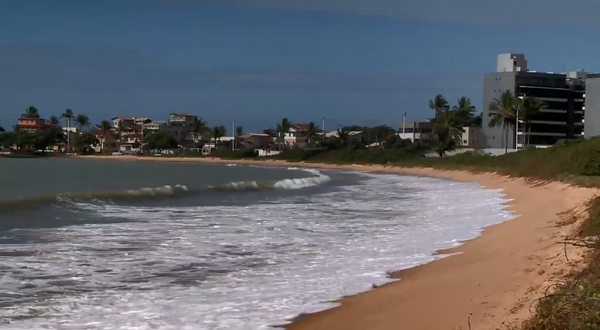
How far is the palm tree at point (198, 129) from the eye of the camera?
426 ft

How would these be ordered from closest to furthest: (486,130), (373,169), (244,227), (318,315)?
(318,315), (244,227), (373,169), (486,130)

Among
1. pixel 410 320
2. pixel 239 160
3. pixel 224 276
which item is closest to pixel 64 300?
pixel 224 276

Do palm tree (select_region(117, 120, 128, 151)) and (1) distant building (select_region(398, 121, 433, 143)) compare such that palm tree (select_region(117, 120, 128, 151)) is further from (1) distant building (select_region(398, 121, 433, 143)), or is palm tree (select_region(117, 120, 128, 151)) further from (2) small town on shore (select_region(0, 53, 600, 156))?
(1) distant building (select_region(398, 121, 433, 143))

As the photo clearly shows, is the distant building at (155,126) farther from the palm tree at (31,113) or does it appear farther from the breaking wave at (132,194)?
the breaking wave at (132,194)

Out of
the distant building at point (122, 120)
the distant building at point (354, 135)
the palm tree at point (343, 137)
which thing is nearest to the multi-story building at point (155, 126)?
the distant building at point (122, 120)

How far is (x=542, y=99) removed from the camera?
258ft

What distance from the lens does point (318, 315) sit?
686 centimetres

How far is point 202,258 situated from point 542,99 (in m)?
75.3

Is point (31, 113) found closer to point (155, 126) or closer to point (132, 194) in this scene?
point (155, 126)

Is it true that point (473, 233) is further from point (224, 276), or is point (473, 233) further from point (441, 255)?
point (224, 276)

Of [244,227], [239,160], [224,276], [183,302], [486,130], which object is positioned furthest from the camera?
[239,160]

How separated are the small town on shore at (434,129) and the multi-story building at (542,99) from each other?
0.39ft

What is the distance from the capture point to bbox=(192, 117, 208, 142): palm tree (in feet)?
426

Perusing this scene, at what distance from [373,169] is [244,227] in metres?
57.9
